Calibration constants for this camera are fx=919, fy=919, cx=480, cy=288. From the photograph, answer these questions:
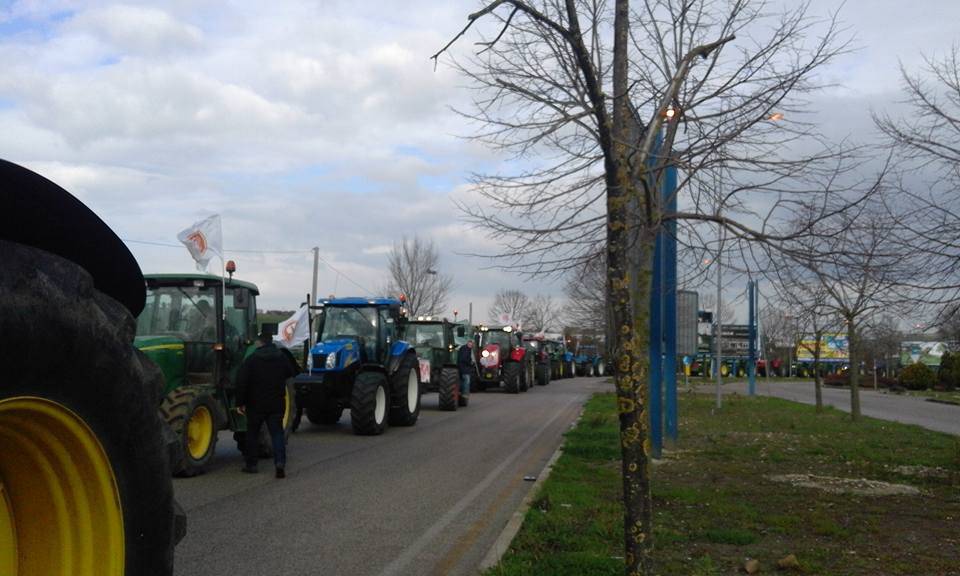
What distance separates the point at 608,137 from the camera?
17.6ft

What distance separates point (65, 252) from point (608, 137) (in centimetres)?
312

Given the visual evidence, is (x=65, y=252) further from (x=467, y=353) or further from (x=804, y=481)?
(x=467, y=353)

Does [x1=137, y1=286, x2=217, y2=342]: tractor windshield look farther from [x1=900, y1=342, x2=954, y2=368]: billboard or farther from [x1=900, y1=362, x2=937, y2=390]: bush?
[x1=900, y1=362, x2=937, y2=390]: bush

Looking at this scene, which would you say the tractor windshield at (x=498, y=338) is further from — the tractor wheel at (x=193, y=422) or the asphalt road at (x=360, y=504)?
the tractor wheel at (x=193, y=422)

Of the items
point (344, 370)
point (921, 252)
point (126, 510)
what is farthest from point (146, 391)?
point (344, 370)

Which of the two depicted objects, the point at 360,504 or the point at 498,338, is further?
the point at 498,338

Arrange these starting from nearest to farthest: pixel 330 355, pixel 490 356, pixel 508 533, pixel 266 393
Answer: pixel 508 533
pixel 266 393
pixel 330 355
pixel 490 356

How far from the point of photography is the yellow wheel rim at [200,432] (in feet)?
38.7

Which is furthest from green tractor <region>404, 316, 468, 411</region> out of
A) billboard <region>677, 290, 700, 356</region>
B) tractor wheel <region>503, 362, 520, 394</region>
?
billboard <region>677, 290, 700, 356</region>

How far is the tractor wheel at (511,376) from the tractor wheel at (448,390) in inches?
399

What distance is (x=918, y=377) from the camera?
165 feet

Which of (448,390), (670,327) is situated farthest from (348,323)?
(670,327)

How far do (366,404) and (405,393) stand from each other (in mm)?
1868

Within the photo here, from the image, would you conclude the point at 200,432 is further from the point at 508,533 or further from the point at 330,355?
the point at 508,533
